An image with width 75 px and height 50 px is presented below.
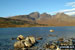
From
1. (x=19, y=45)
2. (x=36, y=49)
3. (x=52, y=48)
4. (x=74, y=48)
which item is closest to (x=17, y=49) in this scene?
(x=19, y=45)

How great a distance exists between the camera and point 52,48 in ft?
119

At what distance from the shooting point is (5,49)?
38844 mm

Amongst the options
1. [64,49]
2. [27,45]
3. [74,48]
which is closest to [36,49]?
[27,45]

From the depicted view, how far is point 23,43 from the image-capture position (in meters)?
40.7

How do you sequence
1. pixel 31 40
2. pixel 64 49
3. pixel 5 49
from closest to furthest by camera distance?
pixel 64 49
pixel 5 49
pixel 31 40

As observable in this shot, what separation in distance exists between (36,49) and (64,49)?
28.1 feet

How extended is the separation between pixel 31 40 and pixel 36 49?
405 inches

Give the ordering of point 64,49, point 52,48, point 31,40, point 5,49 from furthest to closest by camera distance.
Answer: point 31,40 < point 5,49 < point 52,48 < point 64,49

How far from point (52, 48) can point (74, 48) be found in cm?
625

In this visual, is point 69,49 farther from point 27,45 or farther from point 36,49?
point 27,45

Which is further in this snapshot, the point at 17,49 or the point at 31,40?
the point at 31,40

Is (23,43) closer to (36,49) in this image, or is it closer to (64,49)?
(36,49)

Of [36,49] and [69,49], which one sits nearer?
[69,49]

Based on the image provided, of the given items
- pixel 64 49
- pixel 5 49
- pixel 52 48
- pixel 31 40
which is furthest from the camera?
pixel 31 40
